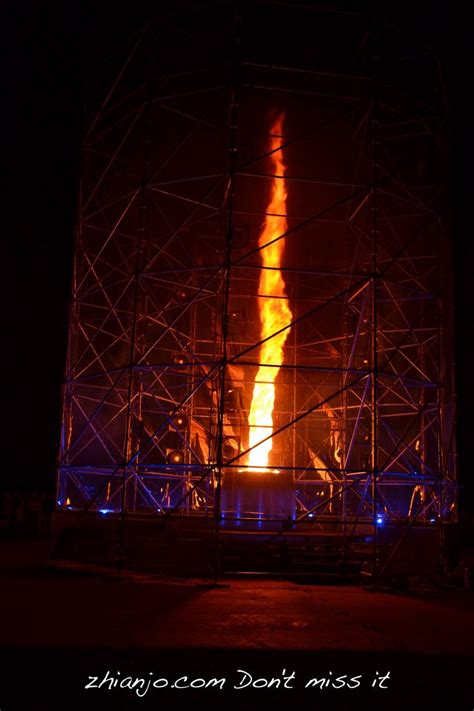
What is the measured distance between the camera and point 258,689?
611 cm

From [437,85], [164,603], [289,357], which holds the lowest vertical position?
[164,603]

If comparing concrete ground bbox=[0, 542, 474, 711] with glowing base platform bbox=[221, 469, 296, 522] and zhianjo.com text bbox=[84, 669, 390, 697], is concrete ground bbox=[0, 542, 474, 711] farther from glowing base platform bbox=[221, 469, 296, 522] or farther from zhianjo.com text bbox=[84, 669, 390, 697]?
glowing base platform bbox=[221, 469, 296, 522]

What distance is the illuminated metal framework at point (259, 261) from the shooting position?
14555 mm

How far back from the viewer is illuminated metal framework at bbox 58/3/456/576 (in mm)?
14555

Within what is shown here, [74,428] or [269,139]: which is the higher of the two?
[269,139]

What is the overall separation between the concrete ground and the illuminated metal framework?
4.11 metres

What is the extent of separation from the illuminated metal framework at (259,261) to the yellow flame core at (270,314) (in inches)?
10.9

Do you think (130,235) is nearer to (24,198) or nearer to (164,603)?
(24,198)

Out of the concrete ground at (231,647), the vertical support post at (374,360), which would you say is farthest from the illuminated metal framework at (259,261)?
the concrete ground at (231,647)

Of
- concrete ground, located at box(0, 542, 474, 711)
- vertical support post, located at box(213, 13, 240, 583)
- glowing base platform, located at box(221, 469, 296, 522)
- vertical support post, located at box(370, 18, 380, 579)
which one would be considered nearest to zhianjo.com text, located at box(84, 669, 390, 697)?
concrete ground, located at box(0, 542, 474, 711)

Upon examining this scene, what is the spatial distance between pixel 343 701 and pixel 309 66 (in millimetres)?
13118

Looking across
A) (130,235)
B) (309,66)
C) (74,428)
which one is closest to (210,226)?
(130,235)

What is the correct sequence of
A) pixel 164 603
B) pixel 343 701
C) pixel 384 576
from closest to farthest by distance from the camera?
pixel 343 701 < pixel 164 603 < pixel 384 576

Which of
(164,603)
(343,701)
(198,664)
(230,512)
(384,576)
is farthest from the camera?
(230,512)
